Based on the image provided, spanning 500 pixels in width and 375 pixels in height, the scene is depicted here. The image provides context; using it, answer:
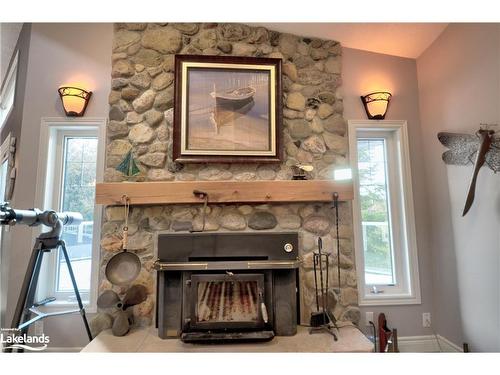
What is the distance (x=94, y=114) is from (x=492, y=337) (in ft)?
10.8

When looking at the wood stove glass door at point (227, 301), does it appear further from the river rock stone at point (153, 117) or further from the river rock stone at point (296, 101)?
the river rock stone at point (296, 101)

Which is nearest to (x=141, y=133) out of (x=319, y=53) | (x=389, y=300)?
(x=319, y=53)

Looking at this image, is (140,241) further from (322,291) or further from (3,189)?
(322,291)

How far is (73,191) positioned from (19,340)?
1.04 m

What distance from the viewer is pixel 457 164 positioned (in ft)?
6.21

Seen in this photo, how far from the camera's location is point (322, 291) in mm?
1870

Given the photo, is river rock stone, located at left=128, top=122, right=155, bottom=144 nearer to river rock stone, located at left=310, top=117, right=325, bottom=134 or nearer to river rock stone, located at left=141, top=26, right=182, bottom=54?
river rock stone, located at left=141, top=26, right=182, bottom=54

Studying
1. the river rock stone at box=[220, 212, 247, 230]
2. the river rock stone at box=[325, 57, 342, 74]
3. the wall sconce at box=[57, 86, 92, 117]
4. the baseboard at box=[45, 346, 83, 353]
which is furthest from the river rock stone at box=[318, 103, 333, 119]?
the baseboard at box=[45, 346, 83, 353]

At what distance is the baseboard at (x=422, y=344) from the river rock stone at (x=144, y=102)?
2797 mm

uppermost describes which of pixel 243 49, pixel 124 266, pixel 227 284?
pixel 243 49

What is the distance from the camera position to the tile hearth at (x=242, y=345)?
160 centimetres

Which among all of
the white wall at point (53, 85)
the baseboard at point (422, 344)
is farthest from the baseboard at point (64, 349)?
the baseboard at point (422, 344)
